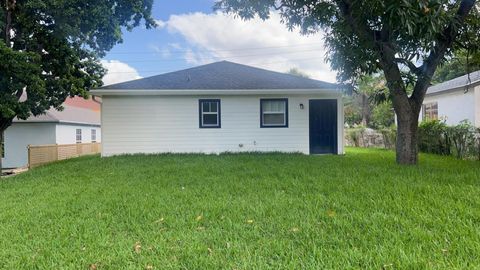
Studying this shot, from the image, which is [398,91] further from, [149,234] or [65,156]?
[65,156]

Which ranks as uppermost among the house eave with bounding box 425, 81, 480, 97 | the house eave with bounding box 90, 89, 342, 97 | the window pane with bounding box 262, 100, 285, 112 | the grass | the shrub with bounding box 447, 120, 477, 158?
the house eave with bounding box 425, 81, 480, 97

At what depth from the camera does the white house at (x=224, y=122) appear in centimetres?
1222

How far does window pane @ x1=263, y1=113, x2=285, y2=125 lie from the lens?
490 inches

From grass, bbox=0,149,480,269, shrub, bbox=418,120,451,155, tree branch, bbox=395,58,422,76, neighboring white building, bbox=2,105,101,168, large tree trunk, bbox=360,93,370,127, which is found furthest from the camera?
large tree trunk, bbox=360,93,370,127

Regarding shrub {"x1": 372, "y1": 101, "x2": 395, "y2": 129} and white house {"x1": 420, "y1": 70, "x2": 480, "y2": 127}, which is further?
shrub {"x1": 372, "y1": 101, "x2": 395, "y2": 129}

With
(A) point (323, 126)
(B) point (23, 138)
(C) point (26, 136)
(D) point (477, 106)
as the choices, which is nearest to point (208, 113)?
(A) point (323, 126)

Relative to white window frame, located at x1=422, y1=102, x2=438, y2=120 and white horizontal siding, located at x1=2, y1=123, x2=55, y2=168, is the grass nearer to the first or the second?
white window frame, located at x1=422, y1=102, x2=438, y2=120

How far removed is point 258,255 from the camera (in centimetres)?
301

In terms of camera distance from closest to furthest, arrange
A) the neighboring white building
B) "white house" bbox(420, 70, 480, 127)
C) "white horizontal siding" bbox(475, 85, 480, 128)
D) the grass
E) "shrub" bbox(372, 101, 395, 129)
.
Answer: the grass → "white horizontal siding" bbox(475, 85, 480, 128) → "white house" bbox(420, 70, 480, 127) → the neighboring white building → "shrub" bbox(372, 101, 395, 129)

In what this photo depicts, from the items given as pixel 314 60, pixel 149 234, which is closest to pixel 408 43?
pixel 149 234

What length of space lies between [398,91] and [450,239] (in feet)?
18.6

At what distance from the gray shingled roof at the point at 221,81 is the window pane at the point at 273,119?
1106 mm

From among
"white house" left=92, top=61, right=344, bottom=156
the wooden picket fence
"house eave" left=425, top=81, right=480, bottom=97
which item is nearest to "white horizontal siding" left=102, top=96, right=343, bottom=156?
"white house" left=92, top=61, right=344, bottom=156

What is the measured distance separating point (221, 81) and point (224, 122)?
5.80 feet
